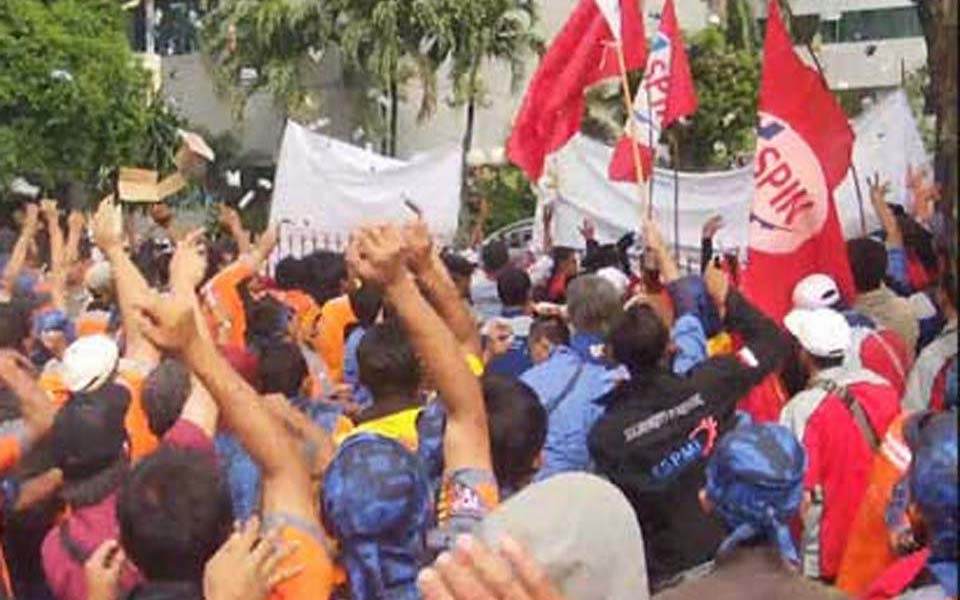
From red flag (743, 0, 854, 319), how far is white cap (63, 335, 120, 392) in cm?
294

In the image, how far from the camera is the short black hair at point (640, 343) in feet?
17.4

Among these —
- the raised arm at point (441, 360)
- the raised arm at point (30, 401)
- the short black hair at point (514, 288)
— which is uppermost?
the raised arm at point (441, 360)

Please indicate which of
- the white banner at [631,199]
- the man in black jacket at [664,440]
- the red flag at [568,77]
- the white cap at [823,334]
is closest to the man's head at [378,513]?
the man in black jacket at [664,440]

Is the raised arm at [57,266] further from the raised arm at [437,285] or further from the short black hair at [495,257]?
the raised arm at [437,285]

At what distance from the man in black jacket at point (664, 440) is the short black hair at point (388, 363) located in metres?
0.57

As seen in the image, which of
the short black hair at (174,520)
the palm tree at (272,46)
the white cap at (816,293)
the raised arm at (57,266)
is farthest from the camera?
the palm tree at (272,46)

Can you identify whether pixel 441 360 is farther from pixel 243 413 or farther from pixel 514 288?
pixel 514 288

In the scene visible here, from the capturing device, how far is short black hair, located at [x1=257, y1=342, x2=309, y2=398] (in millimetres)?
5637

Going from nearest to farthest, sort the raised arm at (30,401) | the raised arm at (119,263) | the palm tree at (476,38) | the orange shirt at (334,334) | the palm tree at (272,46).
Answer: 1. the raised arm at (30,401)
2. the raised arm at (119,263)
3. the orange shirt at (334,334)
4. the palm tree at (476,38)
5. the palm tree at (272,46)

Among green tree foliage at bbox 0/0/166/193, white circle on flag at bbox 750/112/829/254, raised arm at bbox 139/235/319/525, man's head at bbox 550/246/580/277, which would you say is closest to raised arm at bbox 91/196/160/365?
raised arm at bbox 139/235/319/525

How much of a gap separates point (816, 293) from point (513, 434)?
253 centimetres

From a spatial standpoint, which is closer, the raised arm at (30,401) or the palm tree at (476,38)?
the raised arm at (30,401)

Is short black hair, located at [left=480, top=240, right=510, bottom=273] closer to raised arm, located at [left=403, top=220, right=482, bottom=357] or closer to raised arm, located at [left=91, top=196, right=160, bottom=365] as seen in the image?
raised arm, located at [left=91, top=196, right=160, bottom=365]

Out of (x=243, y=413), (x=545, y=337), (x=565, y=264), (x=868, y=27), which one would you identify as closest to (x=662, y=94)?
(x=565, y=264)
